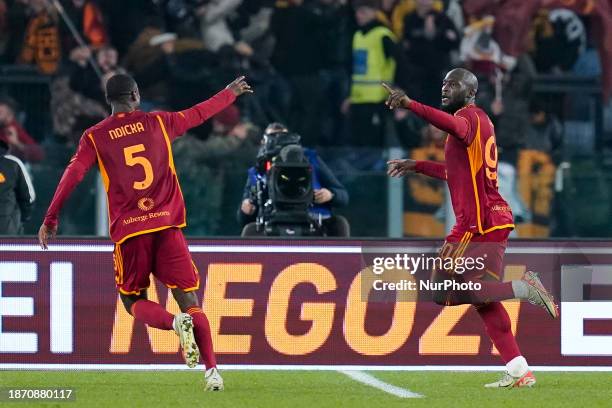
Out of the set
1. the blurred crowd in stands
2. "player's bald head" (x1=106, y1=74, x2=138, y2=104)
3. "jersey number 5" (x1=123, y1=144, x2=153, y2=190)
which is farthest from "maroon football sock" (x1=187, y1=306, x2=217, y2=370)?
the blurred crowd in stands

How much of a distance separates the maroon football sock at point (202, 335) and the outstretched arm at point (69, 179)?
0.91 meters

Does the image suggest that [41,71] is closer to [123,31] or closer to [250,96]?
[123,31]

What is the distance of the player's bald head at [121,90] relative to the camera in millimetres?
10000

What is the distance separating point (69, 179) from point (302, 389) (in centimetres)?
180

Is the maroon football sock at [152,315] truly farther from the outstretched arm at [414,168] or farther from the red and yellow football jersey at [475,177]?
the red and yellow football jersey at [475,177]

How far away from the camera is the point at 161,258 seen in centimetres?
1002

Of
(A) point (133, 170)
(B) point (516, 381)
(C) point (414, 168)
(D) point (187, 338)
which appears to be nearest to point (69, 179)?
(A) point (133, 170)

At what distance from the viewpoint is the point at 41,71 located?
17078 mm

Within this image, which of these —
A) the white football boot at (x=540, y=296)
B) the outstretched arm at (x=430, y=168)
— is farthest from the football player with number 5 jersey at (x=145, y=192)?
the white football boot at (x=540, y=296)

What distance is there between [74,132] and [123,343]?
5.99 metres

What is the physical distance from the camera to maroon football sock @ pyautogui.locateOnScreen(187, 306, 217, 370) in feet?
32.7

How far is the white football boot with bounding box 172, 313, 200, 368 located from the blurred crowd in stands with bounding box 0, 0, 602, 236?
708cm

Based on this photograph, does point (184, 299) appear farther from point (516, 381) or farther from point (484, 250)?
point (516, 381)

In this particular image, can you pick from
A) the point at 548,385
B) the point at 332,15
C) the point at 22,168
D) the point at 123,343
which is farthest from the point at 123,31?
the point at 548,385
